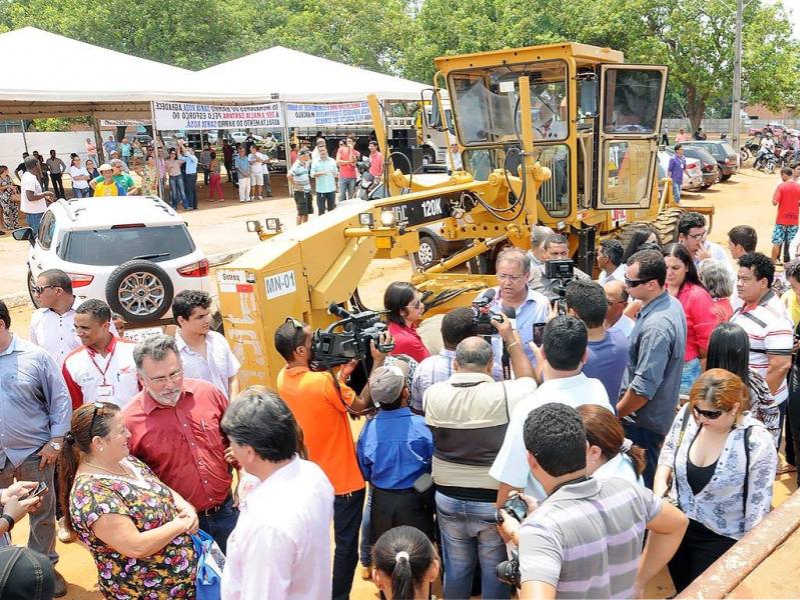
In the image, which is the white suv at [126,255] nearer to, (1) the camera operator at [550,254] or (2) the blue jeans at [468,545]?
(1) the camera operator at [550,254]

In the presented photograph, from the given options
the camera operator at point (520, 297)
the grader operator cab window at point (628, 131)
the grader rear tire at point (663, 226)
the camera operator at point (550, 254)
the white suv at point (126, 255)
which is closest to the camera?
the camera operator at point (520, 297)

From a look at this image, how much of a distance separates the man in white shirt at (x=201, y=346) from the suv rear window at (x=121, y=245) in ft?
11.6

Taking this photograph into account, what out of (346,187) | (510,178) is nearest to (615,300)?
(510,178)

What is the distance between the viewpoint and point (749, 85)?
3362cm

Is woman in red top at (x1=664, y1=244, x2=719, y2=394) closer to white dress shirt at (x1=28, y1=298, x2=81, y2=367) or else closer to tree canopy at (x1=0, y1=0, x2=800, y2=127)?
white dress shirt at (x1=28, y1=298, x2=81, y2=367)

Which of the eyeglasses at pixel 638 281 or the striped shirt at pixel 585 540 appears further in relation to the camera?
the eyeglasses at pixel 638 281

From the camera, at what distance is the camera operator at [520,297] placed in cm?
517

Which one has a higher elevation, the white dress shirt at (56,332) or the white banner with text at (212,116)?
the white banner with text at (212,116)

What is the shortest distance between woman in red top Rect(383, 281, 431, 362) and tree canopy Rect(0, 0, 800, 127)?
3028 cm

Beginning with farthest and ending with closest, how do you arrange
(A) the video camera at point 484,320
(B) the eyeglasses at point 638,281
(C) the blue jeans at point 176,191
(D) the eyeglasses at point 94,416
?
(C) the blue jeans at point 176,191, (B) the eyeglasses at point 638,281, (A) the video camera at point 484,320, (D) the eyeglasses at point 94,416

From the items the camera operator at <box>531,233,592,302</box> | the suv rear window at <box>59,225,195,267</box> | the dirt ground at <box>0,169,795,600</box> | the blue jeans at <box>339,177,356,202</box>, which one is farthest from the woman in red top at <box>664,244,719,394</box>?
the blue jeans at <box>339,177,356,202</box>

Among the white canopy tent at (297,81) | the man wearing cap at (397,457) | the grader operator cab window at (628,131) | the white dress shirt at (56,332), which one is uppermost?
the white canopy tent at (297,81)

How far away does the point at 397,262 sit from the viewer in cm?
1483

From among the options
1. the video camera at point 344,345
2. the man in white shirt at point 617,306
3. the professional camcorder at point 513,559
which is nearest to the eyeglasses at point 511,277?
the man in white shirt at point 617,306
